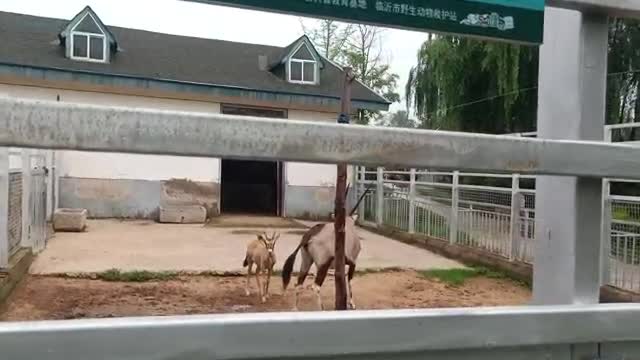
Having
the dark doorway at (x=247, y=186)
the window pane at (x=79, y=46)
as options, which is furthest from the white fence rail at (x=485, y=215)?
the window pane at (x=79, y=46)

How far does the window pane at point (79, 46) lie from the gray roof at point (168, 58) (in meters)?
0.30

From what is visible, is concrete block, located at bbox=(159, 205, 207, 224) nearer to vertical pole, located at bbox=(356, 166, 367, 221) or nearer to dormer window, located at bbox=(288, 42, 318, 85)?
vertical pole, located at bbox=(356, 166, 367, 221)

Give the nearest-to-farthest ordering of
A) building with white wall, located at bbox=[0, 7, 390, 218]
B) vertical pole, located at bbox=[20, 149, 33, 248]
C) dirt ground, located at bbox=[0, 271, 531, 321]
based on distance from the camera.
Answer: dirt ground, located at bbox=[0, 271, 531, 321], vertical pole, located at bbox=[20, 149, 33, 248], building with white wall, located at bbox=[0, 7, 390, 218]

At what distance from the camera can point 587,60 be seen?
119 cm

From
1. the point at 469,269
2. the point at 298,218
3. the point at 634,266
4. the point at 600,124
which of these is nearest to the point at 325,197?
the point at 298,218

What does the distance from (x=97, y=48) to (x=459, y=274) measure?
34.3 ft

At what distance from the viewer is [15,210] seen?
698cm

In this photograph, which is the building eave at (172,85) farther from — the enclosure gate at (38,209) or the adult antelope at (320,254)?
the adult antelope at (320,254)

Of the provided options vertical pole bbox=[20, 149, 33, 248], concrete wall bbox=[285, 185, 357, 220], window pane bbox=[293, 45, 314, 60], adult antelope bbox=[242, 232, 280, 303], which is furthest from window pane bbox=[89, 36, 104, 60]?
adult antelope bbox=[242, 232, 280, 303]

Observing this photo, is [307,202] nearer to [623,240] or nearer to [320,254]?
[320,254]

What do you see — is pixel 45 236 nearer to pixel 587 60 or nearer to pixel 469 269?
pixel 469 269

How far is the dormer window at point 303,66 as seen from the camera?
15695 mm

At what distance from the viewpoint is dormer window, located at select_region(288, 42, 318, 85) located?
1570cm

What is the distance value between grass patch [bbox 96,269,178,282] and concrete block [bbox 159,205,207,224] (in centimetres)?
591
